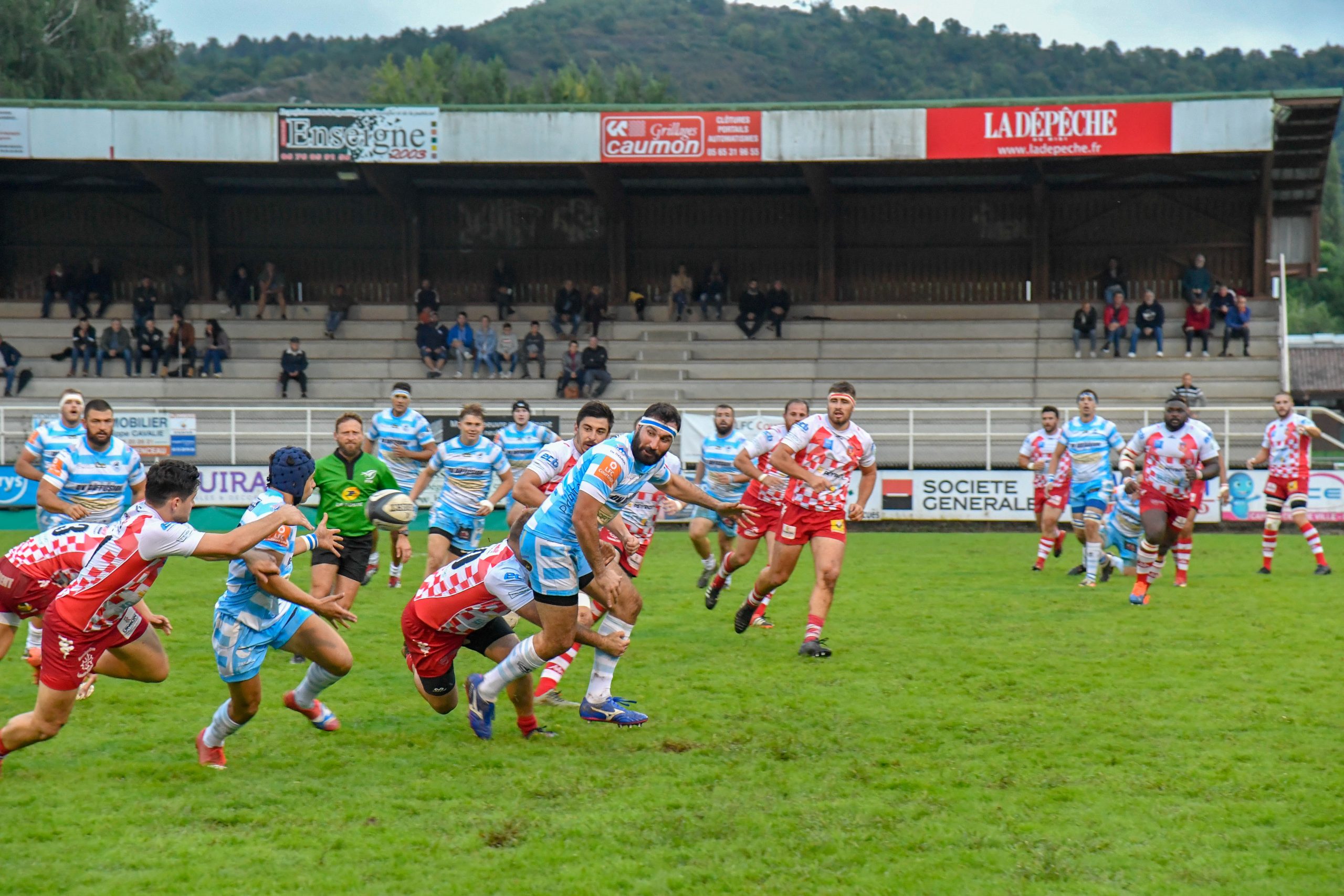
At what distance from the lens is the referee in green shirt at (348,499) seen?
10.8 metres

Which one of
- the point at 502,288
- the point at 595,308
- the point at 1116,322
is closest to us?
the point at 1116,322

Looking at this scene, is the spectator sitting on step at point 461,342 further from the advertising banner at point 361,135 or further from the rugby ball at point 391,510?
the rugby ball at point 391,510

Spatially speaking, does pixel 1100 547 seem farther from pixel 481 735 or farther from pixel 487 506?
pixel 481 735

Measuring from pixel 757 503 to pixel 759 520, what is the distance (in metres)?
0.29

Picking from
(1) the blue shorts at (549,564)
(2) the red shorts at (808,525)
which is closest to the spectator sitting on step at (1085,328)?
(2) the red shorts at (808,525)

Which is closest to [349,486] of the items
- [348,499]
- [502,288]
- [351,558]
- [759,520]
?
[348,499]

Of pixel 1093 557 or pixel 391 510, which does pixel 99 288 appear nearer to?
pixel 1093 557

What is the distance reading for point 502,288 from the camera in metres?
32.1

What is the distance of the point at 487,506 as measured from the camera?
13.1m

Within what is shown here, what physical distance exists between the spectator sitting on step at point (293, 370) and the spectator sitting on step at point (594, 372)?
21.4 ft

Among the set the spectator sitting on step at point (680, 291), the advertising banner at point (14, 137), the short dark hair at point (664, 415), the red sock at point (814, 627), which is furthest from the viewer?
the spectator sitting on step at point (680, 291)

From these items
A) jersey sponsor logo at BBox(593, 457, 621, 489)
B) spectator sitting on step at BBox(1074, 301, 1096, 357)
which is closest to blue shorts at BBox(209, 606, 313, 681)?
jersey sponsor logo at BBox(593, 457, 621, 489)

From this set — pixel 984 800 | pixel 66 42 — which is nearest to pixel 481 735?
pixel 984 800

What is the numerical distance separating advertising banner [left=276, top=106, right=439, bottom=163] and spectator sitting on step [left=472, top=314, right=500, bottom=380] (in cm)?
415
